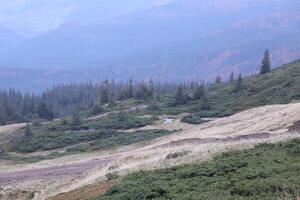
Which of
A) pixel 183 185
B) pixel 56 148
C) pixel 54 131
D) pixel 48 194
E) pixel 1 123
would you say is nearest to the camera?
pixel 183 185

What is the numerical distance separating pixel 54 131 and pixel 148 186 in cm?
8051

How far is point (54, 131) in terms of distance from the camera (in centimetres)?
10512

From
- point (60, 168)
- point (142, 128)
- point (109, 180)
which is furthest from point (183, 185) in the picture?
point (142, 128)

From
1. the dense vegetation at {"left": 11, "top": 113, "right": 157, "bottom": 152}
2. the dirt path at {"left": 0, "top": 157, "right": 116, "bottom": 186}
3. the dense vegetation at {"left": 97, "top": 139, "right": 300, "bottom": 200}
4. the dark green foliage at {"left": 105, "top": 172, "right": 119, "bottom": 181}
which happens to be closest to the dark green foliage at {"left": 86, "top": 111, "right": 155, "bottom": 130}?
the dense vegetation at {"left": 11, "top": 113, "right": 157, "bottom": 152}

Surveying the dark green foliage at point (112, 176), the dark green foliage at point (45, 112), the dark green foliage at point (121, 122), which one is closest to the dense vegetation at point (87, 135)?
the dark green foliage at point (121, 122)

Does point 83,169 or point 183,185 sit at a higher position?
point 183,185

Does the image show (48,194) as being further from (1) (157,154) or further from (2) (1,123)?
(2) (1,123)

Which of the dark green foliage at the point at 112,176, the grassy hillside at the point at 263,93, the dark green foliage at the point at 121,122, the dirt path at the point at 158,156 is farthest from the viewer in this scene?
the grassy hillside at the point at 263,93

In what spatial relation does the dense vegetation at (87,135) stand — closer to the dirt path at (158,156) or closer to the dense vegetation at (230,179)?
the dirt path at (158,156)

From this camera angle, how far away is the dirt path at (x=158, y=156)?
121 ft

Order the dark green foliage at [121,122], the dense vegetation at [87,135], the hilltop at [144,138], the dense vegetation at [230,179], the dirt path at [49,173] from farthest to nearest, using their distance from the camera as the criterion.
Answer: the dark green foliage at [121,122] → the dense vegetation at [87,135] → the dirt path at [49,173] → the hilltop at [144,138] → the dense vegetation at [230,179]

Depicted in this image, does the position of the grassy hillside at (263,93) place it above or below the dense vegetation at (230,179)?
below

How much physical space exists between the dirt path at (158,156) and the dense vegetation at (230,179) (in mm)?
3634

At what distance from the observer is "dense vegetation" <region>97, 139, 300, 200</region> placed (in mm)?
21953
